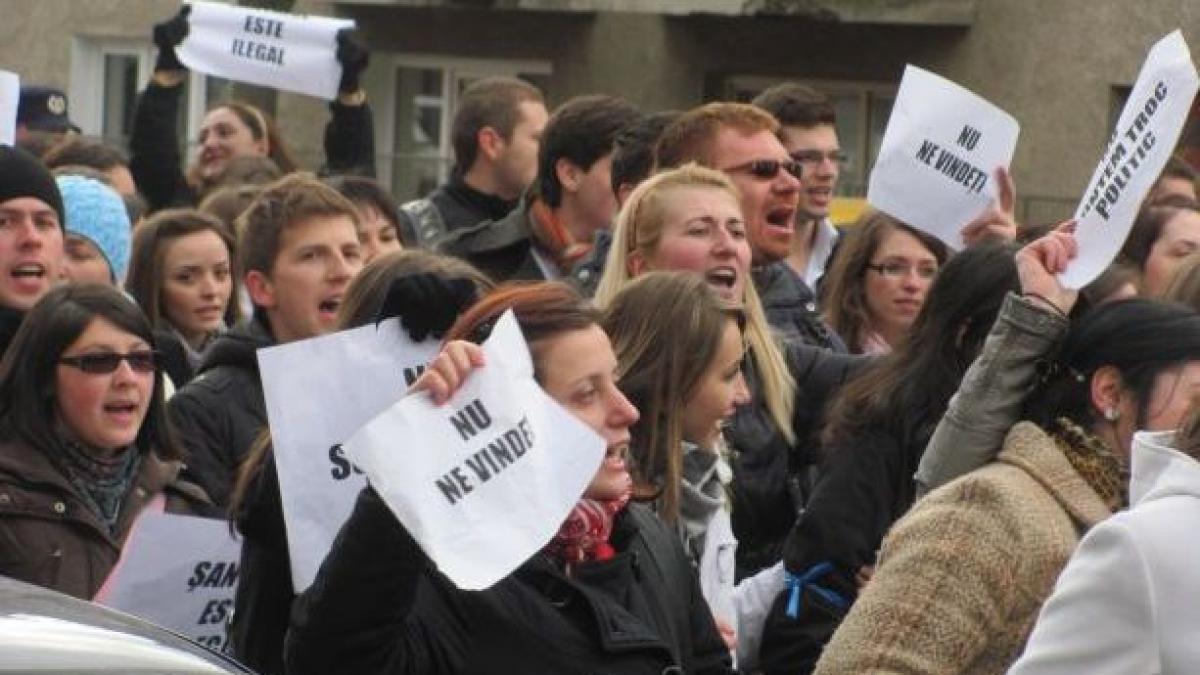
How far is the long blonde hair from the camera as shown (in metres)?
7.06

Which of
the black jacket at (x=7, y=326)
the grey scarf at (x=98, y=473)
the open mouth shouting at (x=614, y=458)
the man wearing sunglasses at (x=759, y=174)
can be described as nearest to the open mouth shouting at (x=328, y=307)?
the black jacket at (x=7, y=326)

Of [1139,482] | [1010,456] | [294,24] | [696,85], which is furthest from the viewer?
[696,85]

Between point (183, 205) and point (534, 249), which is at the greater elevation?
point (534, 249)

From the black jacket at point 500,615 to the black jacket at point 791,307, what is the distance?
2476 millimetres

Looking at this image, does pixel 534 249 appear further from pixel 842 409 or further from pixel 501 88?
pixel 842 409

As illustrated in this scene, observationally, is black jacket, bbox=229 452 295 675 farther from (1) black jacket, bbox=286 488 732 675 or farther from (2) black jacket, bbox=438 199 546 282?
(2) black jacket, bbox=438 199 546 282

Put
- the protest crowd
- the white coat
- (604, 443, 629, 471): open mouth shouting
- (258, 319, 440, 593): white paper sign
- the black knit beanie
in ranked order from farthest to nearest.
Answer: the black knit beanie → (258, 319, 440, 593): white paper sign → (604, 443, 629, 471): open mouth shouting → the protest crowd → the white coat

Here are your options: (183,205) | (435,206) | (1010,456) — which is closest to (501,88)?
(435,206)

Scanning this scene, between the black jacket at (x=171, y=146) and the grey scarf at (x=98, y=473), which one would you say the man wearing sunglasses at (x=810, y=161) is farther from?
the grey scarf at (x=98, y=473)

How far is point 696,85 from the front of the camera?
22438mm

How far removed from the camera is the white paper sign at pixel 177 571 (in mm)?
6223

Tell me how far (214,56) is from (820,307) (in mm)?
3834

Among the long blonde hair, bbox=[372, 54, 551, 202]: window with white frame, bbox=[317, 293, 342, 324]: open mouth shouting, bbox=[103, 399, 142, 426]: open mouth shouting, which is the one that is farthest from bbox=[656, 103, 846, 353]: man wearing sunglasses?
bbox=[372, 54, 551, 202]: window with white frame

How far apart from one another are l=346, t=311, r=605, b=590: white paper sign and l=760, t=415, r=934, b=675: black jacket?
4.67ft
